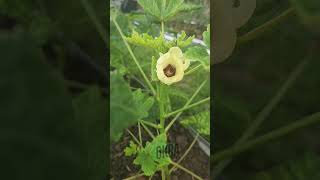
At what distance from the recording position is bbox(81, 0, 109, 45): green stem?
0.65 meters

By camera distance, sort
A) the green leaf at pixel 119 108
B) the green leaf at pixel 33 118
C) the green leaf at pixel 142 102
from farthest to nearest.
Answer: the green leaf at pixel 142 102
the green leaf at pixel 119 108
the green leaf at pixel 33 118

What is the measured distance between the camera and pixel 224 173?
0.81 meters

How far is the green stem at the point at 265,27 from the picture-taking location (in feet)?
2.50

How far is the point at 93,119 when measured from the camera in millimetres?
566

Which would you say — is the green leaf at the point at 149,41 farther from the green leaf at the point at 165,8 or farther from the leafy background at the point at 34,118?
the leafy background at the point at 34,118

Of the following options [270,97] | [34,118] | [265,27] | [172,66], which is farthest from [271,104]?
[34,118]

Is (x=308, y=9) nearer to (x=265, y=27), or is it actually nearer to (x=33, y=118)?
(x=265, y=27)

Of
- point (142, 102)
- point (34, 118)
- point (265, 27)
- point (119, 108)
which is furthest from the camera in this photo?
point (265, 27)

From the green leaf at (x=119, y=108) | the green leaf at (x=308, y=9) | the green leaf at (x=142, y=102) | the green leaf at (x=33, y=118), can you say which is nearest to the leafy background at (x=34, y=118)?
the green leaf at (x=33, y=118)

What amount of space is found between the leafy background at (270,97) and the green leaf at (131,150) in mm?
180

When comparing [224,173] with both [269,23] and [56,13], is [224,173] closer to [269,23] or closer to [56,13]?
[269,23]

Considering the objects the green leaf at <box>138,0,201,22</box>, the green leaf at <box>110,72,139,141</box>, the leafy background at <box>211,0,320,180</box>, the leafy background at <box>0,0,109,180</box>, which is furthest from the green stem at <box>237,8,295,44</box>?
the leafy background at <box>0,0,109,180</box>

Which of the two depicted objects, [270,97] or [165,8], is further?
[270,97]

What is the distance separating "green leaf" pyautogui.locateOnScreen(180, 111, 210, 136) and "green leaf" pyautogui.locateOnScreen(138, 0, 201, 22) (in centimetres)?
12
